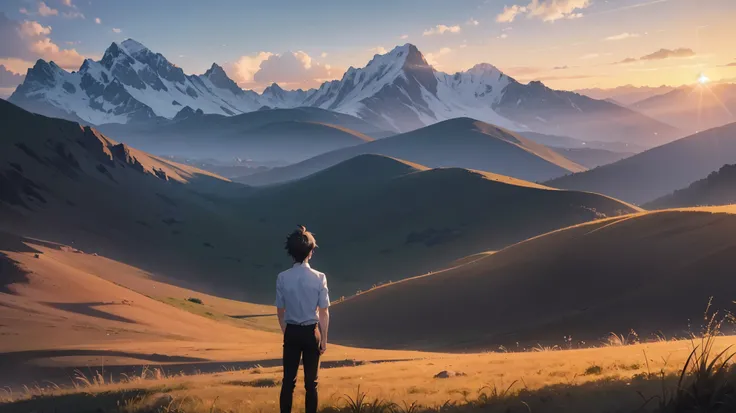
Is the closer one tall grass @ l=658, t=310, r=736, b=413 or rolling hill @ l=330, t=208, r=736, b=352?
tall grass @ l=658, t=310, r=736, b=413

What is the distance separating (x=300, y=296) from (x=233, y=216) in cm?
13133

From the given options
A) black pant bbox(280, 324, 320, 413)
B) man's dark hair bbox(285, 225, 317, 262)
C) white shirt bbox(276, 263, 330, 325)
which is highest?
man's dark hair bbox(285, 225, 317, 262)

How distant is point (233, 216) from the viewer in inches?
5349

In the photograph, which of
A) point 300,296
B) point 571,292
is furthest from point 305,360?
point 571,292

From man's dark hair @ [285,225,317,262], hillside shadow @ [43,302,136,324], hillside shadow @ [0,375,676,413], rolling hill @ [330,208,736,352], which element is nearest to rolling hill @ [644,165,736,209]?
rolling hill @ [330,208,736,352]

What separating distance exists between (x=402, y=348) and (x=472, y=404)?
23928mm

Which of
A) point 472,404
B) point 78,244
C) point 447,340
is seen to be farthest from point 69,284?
point 78,244

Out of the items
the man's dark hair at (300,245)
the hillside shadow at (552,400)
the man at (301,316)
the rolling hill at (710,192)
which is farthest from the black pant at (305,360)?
the rolling hill at (710,192)

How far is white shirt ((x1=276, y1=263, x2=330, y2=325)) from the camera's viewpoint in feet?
27.6

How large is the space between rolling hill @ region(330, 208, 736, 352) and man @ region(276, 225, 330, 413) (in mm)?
17735

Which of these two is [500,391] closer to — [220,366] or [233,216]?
[220,366]

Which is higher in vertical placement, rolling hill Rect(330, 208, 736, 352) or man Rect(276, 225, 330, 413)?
man Rect(276, 225, 330, 413)

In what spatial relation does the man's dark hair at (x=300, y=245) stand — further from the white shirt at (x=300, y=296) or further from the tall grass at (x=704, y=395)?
the tall grass at (x=704, y=395)

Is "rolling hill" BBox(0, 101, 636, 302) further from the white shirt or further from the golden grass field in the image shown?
the white shirt
